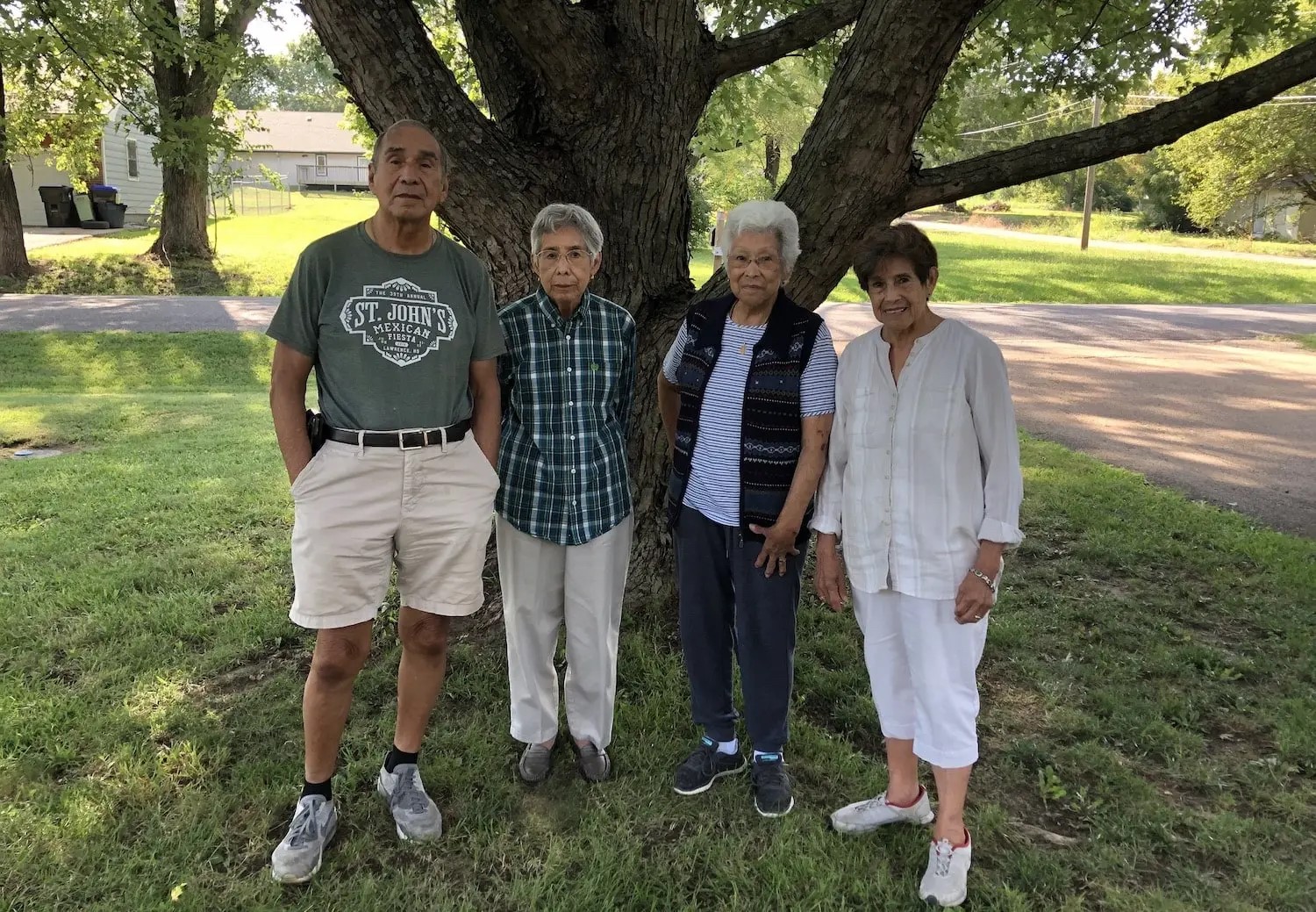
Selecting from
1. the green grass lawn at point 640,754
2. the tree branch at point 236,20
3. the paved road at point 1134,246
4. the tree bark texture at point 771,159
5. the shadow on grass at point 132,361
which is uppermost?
the tree branch at point 236,20

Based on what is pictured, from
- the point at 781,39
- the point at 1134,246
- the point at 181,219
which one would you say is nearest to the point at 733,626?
the point at 781,39

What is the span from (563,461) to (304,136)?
58246 mm

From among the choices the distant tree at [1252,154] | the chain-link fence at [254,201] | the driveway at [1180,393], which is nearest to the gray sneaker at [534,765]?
the driveway at [1180,393]

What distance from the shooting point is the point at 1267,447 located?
8789mm

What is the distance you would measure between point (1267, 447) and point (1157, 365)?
5320 mm

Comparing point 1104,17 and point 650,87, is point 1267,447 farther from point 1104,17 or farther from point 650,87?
point 650,87

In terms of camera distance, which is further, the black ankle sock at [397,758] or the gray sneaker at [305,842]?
the black ankle sock at [397,758]

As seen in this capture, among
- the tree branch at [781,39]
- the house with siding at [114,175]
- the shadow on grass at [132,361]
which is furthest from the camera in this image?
the house with siding at [114,175]

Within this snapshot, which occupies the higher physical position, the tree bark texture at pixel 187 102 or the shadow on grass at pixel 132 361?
the tree bark texture at pixel 187 102

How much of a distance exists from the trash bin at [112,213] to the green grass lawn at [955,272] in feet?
8.31

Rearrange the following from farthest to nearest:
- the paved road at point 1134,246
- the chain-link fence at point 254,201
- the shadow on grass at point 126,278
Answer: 1. the chain-link fence at point 254,201
2. the paved road at point 1134,246
3. the shadow on grass at point 126,278

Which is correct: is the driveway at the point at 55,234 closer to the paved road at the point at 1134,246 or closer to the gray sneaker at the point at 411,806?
the gray sneaker at the point at 411,806

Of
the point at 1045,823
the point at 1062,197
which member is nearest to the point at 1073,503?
the point at 1045,823

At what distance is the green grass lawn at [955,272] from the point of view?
751 inches
